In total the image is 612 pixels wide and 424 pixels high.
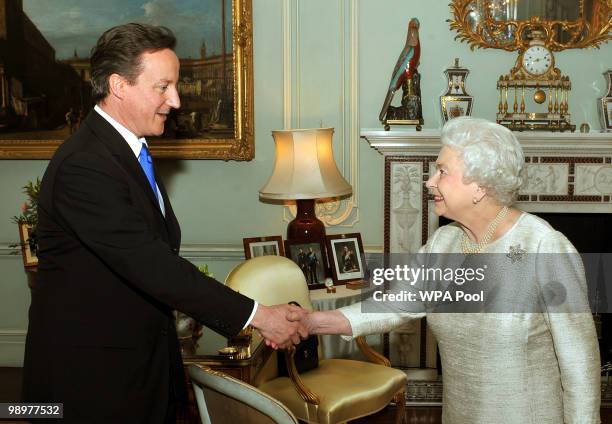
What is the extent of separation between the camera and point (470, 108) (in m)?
4.49

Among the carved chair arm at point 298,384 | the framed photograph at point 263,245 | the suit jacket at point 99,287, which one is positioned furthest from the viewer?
the framed photograph at point 263,245

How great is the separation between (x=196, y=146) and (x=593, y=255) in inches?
105

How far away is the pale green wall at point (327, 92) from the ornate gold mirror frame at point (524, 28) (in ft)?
0.19

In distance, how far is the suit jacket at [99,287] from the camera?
205cm

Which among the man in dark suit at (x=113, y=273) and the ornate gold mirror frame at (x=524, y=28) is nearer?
the man in dark suit at (x=113, y=273)

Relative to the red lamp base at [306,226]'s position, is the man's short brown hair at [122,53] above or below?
above

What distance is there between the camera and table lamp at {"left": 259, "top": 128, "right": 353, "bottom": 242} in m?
4.14

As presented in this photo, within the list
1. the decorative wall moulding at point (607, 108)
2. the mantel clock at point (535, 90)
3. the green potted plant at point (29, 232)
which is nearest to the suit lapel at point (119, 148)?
the green potted plant at point (29, 232)

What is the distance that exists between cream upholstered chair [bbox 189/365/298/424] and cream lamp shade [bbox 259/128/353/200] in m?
2.17

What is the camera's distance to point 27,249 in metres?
4.54

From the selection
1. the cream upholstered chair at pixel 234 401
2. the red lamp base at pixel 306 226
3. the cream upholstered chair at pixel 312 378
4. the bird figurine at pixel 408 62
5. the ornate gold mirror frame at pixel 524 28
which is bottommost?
the cream upholstered chair at pixel 312 378

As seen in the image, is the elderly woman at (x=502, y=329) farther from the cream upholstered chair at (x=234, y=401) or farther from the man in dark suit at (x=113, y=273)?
the man in dark suit at (x=113, y=273)

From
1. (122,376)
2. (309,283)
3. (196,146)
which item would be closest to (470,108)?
(309,283)

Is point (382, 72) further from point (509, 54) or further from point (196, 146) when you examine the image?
point (196, 146)
